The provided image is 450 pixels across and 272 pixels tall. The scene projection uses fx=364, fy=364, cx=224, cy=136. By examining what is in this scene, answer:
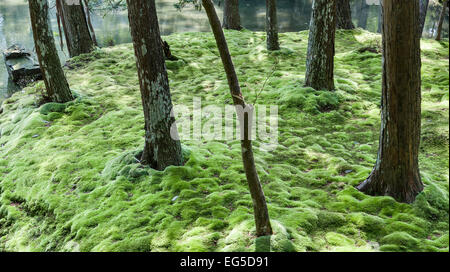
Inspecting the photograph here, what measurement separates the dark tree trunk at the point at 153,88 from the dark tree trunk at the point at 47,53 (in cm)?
436

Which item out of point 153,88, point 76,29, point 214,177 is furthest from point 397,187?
point 76,29

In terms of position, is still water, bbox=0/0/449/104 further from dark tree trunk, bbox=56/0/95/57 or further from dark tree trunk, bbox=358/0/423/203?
dark tree trunk, bbox=358/0/423/203

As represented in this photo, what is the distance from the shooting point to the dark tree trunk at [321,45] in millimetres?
8750

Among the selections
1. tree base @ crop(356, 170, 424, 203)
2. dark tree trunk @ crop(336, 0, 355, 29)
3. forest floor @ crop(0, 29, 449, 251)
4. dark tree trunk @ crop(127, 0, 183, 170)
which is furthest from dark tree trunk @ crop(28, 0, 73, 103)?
dark tree trunk @ crop(336, 0, 355, 29)

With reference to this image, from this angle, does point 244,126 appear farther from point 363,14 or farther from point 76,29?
point 363,14

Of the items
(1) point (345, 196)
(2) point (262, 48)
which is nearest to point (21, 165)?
(1) point (345, 196)

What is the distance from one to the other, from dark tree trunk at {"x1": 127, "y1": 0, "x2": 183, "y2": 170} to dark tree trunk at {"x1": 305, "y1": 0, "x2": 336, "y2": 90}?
4511mm

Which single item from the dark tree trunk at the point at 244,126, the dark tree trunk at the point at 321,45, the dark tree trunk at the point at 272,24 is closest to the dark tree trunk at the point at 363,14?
the dark tree trunk at the point at 272,24

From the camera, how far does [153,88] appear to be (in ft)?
19.4

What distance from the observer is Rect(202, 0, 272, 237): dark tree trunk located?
379 centimetres

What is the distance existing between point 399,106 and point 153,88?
3.66 metres

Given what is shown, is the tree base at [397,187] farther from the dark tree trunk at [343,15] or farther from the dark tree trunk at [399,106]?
the dark tree trunk at [343,15]

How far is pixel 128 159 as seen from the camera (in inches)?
259
